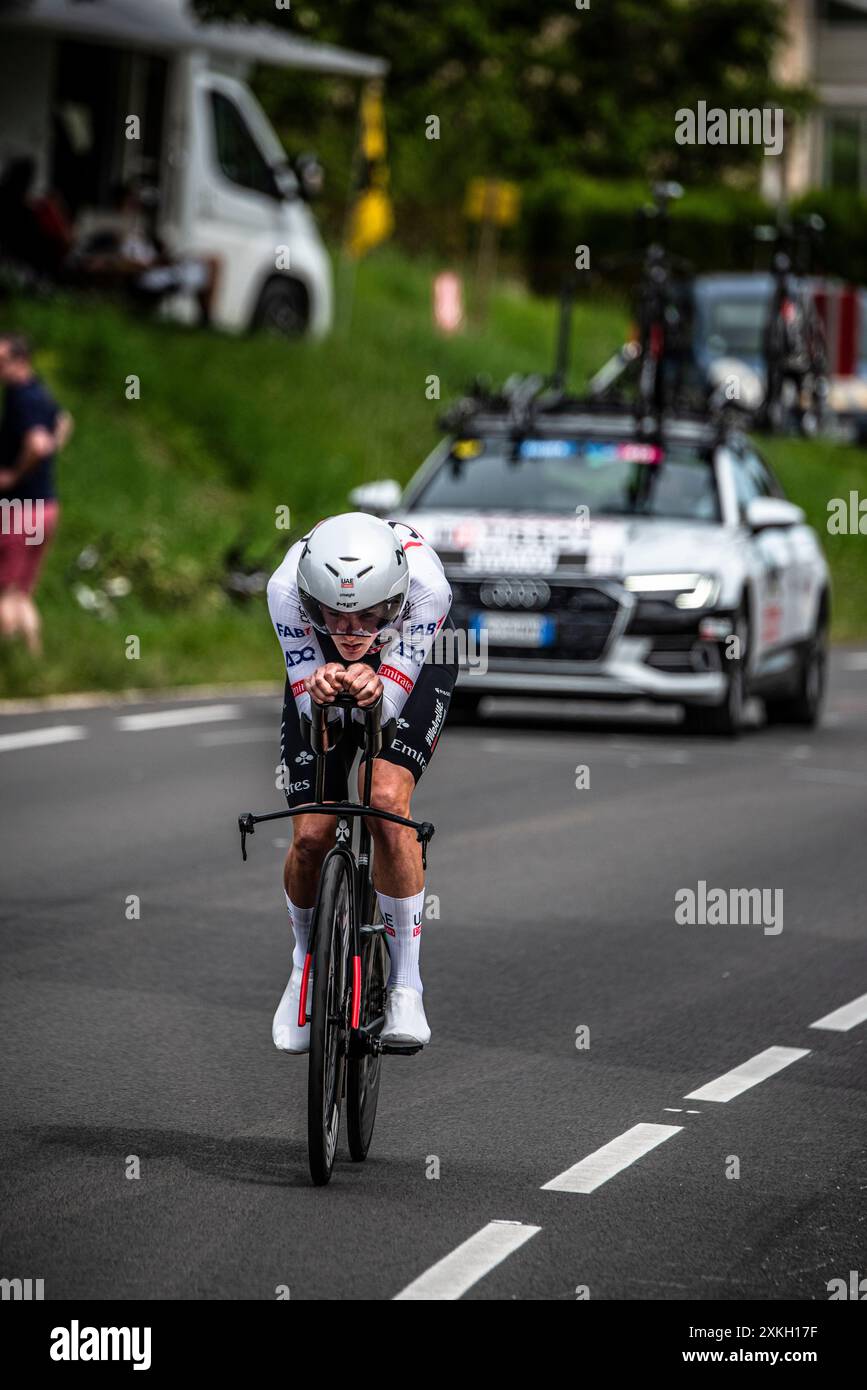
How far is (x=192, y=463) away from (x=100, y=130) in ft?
14.1

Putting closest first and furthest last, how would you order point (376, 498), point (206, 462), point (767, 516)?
point (376, 498), point (767, 516), point (206, 462)

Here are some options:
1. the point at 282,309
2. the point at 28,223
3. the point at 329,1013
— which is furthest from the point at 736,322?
the point at 329,1013

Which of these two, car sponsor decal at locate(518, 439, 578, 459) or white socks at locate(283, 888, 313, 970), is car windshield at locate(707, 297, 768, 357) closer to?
car sponsor decal at locate(518, 439, 578, 459)

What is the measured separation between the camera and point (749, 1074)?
25.8 ft

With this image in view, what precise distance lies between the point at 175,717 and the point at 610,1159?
34.3ft

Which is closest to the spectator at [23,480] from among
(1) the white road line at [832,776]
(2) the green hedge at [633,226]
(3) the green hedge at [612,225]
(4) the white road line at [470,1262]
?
(1) the white road line at [832,776]

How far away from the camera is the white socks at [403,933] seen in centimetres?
681

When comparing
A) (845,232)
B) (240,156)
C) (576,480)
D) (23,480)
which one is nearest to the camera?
(576,480)

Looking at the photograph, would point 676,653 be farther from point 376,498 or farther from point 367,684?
point 367,684

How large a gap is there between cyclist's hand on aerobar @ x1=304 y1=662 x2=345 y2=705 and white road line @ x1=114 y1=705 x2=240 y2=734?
32.1 feet

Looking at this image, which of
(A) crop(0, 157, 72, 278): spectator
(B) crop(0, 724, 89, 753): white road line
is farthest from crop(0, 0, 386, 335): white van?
(B) crop(0, 724, 89, 753): white road line

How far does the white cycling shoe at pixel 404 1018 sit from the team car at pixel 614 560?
8.40 meters

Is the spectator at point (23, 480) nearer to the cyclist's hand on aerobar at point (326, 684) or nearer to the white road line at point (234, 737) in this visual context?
the white road line at point (234, 737)

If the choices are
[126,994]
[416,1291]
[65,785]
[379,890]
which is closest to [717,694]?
[65,785]
